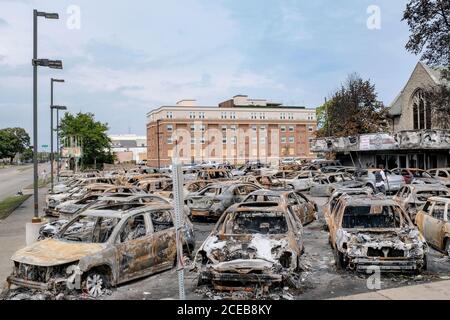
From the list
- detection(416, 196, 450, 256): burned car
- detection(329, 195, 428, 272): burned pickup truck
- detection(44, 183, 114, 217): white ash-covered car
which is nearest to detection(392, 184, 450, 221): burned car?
detection(416, 196, 450, 256): burned car

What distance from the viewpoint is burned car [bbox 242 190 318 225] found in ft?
46.9

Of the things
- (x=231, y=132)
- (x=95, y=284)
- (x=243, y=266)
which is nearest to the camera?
(x=243, y=266)

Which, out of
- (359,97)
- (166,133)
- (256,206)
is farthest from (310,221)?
(166,133)

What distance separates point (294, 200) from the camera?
1537 cm

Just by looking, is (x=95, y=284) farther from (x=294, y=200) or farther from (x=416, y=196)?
(x=416, y=196)

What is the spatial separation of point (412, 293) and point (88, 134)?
66.2 metres

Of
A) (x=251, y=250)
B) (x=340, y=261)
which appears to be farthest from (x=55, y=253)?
(x=340, y=261)

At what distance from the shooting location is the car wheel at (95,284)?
25.9ft

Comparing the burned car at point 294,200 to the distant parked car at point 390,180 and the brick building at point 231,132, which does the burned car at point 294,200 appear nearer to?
the distant parked car at point 390,180

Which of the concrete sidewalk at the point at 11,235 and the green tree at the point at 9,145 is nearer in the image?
the concrete sidewalk at the point at 11,235

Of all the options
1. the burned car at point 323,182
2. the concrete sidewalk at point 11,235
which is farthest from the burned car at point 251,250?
the burned car at point 323,182

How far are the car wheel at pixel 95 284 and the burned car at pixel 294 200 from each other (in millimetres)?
6517

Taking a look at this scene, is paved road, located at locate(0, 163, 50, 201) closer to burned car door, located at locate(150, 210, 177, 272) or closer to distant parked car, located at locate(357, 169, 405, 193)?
distant parked car, located at locate(357, 169, 405, 193)
